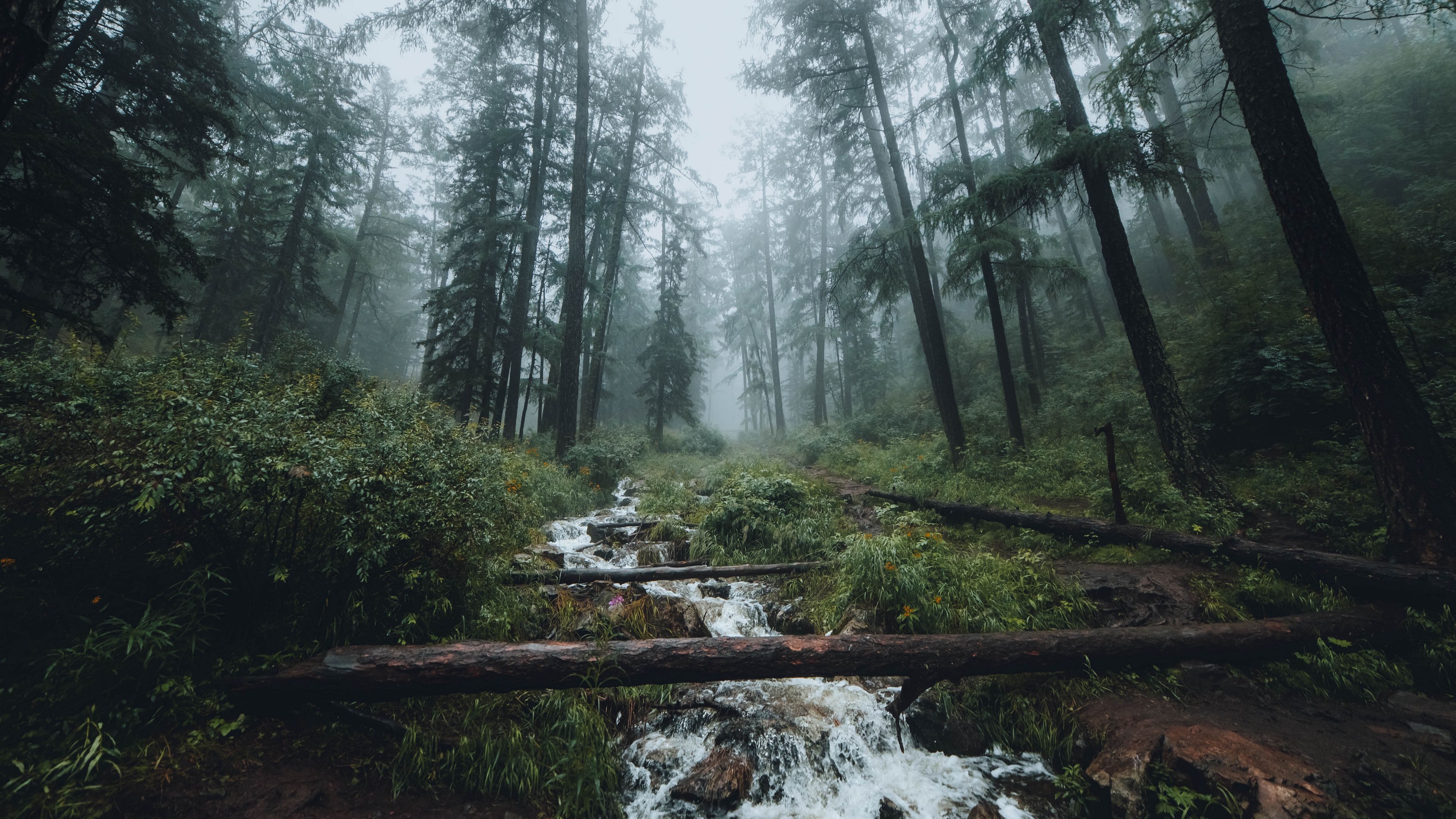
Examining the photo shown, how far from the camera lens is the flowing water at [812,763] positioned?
341cm

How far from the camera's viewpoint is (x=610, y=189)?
786 inches

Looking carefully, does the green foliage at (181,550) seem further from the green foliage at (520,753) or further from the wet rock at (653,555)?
the wet rock at (653,555)

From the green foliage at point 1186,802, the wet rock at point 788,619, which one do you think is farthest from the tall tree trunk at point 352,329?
the green foliage at point 1186,802

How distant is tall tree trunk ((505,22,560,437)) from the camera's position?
15531 mm

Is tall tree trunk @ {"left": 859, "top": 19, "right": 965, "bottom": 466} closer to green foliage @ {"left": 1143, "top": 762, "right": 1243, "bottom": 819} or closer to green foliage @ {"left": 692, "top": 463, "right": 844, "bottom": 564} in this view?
green foliage @ {"left": 692, "top": 463, "right": 844, "bottom": 564}

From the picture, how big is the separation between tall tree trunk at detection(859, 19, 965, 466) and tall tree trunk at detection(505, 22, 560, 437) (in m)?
10.6

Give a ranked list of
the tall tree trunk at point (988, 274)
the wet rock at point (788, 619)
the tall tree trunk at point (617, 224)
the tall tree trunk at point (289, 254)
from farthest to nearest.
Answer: the tall tree trunk at point (617, 224) < the tall tree trunk at point (289, 254) < the tall tree trunk at point (988, 274) < the wet rock at point (788, 619)

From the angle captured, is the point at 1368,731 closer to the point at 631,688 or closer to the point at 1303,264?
the point at 1303,264

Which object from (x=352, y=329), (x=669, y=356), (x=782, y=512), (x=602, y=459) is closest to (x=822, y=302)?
A: (x=669, y=356)

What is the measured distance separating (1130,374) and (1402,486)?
1135 centimetres

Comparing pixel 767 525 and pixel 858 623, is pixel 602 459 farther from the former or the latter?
pixel 858 623

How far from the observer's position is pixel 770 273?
29391 mm

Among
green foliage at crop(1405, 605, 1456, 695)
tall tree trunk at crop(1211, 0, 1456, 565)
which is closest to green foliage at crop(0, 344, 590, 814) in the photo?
green foliage at crop(1405, 605, 1456, 695)

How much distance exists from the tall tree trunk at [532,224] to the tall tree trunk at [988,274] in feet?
41.0
